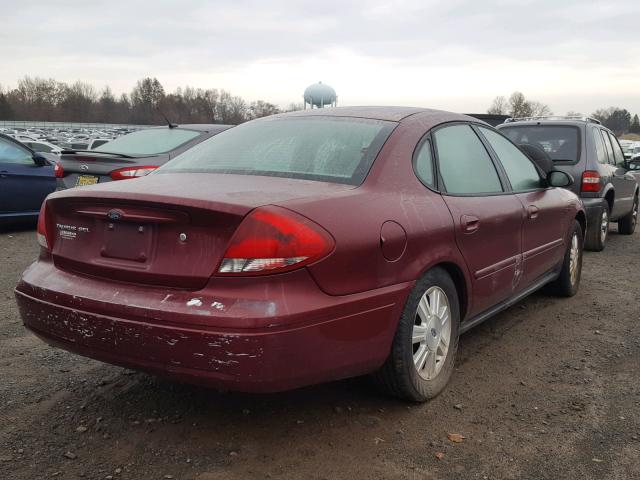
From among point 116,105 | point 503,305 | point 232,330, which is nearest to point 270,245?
point 232,330

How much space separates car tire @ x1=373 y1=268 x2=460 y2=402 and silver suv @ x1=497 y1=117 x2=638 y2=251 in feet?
14.4

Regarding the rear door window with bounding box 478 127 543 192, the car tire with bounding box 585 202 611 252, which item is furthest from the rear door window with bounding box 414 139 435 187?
the car tire with bounding box 585 202 611 252

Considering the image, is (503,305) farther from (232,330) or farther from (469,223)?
(232,330)

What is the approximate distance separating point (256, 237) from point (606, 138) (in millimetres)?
7469

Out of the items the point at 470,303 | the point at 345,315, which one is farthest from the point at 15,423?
the point at 470,303

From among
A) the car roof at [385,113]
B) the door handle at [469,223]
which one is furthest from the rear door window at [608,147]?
the door handle at [469,223]

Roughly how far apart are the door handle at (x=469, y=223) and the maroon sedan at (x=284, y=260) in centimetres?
1

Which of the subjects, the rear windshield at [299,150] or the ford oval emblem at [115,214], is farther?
the rear windshield at [299,150]

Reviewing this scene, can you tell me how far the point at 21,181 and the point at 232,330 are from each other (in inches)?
284

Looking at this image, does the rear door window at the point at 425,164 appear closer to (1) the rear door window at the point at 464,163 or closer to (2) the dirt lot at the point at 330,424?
(1) the rear door window at the point at 464,163

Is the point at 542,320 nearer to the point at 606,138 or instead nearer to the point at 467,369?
the point at 467,369

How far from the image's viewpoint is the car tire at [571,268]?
517 cm

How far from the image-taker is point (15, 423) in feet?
9.39

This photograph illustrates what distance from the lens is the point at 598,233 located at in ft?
25.4
